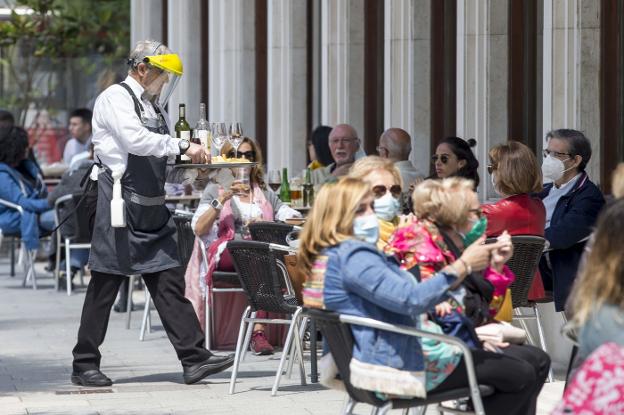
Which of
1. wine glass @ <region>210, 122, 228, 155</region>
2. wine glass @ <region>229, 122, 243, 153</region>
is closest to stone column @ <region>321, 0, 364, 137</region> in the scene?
wine glass @ <region>229, 122, 243, 153</region>

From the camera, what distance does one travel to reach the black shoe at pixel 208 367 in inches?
356

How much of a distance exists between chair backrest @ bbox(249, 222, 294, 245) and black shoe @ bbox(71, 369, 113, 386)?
1417mm

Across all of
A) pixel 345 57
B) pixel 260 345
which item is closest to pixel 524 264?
pixel 260 345

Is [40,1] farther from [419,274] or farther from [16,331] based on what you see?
[419,274]

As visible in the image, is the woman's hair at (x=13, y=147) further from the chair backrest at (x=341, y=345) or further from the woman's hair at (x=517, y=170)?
the chair backrest at (x=341, y=345)

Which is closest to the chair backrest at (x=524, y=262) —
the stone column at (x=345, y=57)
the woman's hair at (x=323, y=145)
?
the woman's hair at (x=323, y=145)

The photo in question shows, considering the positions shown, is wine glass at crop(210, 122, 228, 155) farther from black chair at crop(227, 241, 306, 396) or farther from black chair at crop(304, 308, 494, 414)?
black chair at crop(304, 308, 494, 414)


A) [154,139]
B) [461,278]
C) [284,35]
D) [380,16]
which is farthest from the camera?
[284,35]

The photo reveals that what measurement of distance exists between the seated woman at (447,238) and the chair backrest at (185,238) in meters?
5.39

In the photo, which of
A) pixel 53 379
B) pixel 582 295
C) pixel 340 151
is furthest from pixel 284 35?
pixel 582 295

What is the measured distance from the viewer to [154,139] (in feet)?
28.9

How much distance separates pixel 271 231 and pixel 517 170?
1911 millimetres

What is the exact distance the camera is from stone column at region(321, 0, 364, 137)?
585 inches

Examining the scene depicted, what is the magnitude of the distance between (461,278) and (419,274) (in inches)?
12.8
